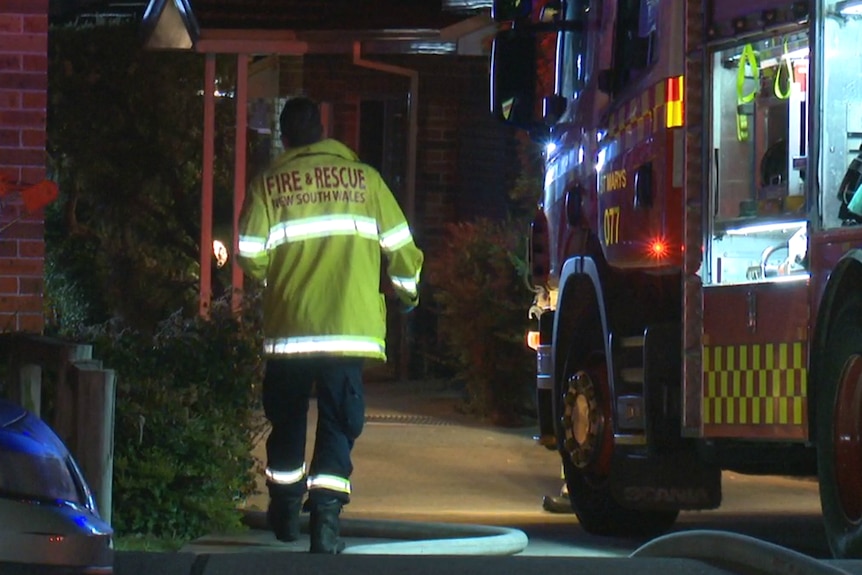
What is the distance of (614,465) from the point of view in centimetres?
779

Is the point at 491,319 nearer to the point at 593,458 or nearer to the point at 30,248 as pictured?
the point at 593,458

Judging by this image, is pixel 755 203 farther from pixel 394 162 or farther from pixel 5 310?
pixel 394 162

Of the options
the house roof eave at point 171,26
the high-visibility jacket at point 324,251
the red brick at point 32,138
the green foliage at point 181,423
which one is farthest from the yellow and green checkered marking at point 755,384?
the house roof eave at point 171,26

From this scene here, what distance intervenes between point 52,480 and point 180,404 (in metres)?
3.57

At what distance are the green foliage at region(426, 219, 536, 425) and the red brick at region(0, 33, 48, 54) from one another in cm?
558

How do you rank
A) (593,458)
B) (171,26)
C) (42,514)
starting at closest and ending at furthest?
(42,514), (593,458), (171,26)

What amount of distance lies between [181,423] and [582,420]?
6.28 ft

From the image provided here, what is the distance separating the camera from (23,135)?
25.0 ft

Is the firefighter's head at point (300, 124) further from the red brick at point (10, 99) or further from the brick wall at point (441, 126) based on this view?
the brick wall at point (441, 126)

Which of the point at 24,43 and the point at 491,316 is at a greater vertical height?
the point at 24,43

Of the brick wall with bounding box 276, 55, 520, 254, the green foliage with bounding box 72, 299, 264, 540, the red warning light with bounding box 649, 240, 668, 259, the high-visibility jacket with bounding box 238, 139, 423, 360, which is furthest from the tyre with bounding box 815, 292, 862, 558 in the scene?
the brick wall with bounding box 276, 55, 520, 254

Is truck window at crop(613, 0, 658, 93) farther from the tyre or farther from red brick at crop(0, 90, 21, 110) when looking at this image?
red brick at crop(0, 90, 21, 110)

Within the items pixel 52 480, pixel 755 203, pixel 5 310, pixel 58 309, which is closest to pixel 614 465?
pixel 755 203

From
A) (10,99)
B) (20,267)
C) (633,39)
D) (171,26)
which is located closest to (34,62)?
(10,99)
